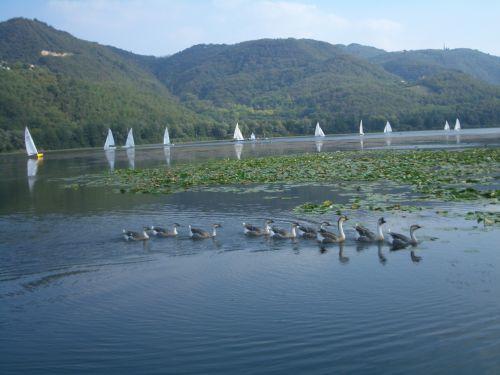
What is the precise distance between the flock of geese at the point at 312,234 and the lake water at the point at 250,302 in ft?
1.11

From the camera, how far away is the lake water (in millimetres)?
10867

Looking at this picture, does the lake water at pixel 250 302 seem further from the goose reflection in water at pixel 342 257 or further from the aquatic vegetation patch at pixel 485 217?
the aquatic vegetation patch at pixel 485 217

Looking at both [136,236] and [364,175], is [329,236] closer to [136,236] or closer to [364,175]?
[136,236]

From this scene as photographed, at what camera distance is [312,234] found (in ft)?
64.6

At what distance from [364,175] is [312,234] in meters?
16.1

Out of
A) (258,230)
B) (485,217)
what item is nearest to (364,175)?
(485,217)

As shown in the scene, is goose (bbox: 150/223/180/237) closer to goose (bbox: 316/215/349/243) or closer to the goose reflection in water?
goose (bbox: 316/215/349/243)

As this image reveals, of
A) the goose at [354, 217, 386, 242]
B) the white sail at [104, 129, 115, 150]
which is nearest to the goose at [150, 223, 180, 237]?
the goose at [354, 217, 386, 242]

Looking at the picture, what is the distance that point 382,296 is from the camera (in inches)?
540

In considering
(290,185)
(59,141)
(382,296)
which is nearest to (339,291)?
(382,296)

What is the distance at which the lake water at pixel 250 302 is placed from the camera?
1087 centimetres

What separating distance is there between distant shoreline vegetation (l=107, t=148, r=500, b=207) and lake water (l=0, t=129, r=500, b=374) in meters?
4.71

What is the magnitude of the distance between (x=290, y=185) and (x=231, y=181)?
4.48 m

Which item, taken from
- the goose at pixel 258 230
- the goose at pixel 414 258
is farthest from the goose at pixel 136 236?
the goose at pixel 414 258
